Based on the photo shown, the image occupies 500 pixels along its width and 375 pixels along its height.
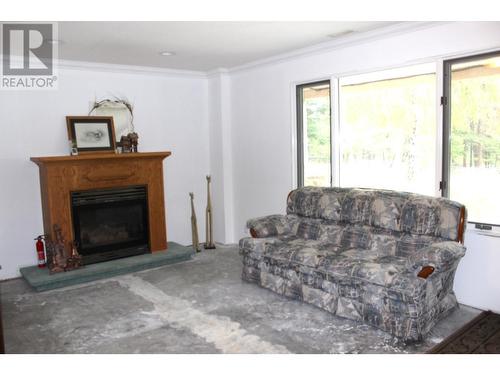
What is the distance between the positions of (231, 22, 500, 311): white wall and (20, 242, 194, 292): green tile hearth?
1148 mm

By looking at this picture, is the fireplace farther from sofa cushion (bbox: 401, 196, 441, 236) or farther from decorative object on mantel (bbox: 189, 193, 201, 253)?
sofa cushion (bbox: 401, 196, 441, 236)

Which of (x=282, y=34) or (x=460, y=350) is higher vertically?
(x=282, y=34)

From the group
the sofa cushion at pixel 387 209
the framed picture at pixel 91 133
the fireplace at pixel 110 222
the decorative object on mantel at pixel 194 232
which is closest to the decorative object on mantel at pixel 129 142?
the framed picture at pixel 91 133

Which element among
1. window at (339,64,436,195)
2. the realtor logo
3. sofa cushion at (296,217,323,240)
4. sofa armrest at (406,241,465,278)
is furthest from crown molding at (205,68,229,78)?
sofa armrest at (406,241,465,278)

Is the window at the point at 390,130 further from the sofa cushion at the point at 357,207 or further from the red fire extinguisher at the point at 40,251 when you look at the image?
the red fire extinguisher at the point at 40,251

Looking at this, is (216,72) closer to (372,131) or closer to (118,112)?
(118,112)

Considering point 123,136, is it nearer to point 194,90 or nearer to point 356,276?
point 194,90

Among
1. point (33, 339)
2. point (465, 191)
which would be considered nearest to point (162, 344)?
point (33, 339)

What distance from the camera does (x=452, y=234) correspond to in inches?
137

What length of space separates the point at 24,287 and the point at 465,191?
441cm

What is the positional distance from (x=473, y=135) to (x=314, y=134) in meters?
1.85

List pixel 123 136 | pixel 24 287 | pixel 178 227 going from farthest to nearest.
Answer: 1. pixel 178 227
2. pixel 123 136
3. pixel 24 287

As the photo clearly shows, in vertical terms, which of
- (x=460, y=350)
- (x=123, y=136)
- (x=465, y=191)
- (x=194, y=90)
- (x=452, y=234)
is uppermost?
(x=194, y=90)

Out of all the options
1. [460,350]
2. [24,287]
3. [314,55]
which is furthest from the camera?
[314,55]
